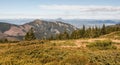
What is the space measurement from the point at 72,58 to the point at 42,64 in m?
2.34

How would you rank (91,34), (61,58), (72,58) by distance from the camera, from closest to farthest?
1. (72,58)
2. (61,58)
3. (91,34)

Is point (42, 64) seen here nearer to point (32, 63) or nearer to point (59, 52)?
point (32, 63)

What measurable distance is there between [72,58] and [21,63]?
12.9ft

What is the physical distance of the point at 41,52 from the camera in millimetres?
19125

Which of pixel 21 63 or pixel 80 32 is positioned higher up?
pixel 21 63

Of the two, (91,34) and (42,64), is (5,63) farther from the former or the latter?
(91,34)

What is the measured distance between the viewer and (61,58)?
17234 millimetres

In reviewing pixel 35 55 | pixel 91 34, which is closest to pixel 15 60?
pixel 35 55

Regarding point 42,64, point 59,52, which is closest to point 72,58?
point 42,64

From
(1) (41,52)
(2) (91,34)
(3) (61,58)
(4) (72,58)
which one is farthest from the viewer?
(2) (91,34)

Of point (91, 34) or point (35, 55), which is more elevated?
point (35, 55)

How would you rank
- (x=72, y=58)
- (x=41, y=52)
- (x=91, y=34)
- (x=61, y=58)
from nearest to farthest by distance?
(x=72, y=58)
(x=61, y=58)
(x=41, y=52)
(x=91, y=34)

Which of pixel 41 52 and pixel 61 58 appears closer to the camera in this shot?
pixel 61 58

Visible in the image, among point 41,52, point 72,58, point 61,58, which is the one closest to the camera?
point 72,58
